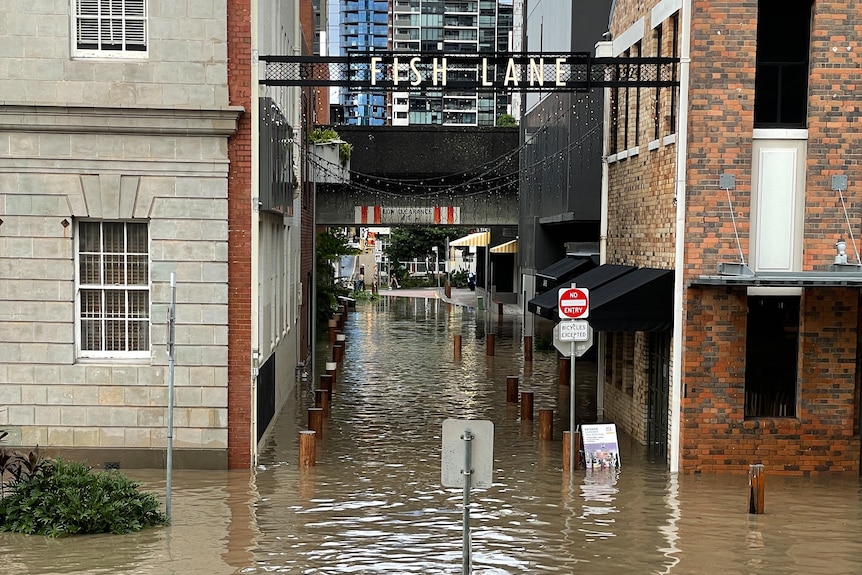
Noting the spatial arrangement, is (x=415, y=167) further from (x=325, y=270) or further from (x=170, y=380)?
(x=170, y=380)

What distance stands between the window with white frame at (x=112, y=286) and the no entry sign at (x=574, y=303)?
6091 mm

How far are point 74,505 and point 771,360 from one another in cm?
1022

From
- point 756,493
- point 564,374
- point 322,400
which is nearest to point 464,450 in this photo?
point 756,493

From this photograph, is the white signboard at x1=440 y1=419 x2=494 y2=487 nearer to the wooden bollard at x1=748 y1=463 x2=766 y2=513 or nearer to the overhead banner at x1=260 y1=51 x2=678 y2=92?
the wooden bollard at x1=748 y1=463 x2=766 y2=513

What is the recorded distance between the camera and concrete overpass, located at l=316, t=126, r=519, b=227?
43.2 m

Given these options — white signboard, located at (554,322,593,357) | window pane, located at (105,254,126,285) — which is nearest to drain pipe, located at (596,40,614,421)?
white signboard, located at (554,322,593,357)

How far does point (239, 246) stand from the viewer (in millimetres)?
17297

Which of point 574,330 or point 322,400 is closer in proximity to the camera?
point 574,330

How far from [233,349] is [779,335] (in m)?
8.16

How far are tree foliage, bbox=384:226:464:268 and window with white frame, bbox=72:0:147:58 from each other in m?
80.2

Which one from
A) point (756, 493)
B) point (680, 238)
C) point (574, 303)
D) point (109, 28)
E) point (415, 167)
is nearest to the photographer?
point (756, 493)

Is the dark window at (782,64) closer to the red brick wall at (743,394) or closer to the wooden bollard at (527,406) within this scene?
the red brick wall at (743,394)

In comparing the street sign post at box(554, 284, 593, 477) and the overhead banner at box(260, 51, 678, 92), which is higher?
the overhead banner at box(260, 51, 678, 92)

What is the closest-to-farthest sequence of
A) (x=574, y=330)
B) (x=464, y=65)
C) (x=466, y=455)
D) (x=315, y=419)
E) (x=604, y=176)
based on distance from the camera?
(x=466, y=455) → (x=574, y=330) → (x=464, y=65) → (x=315, y=419) → (x=604, y=176)
